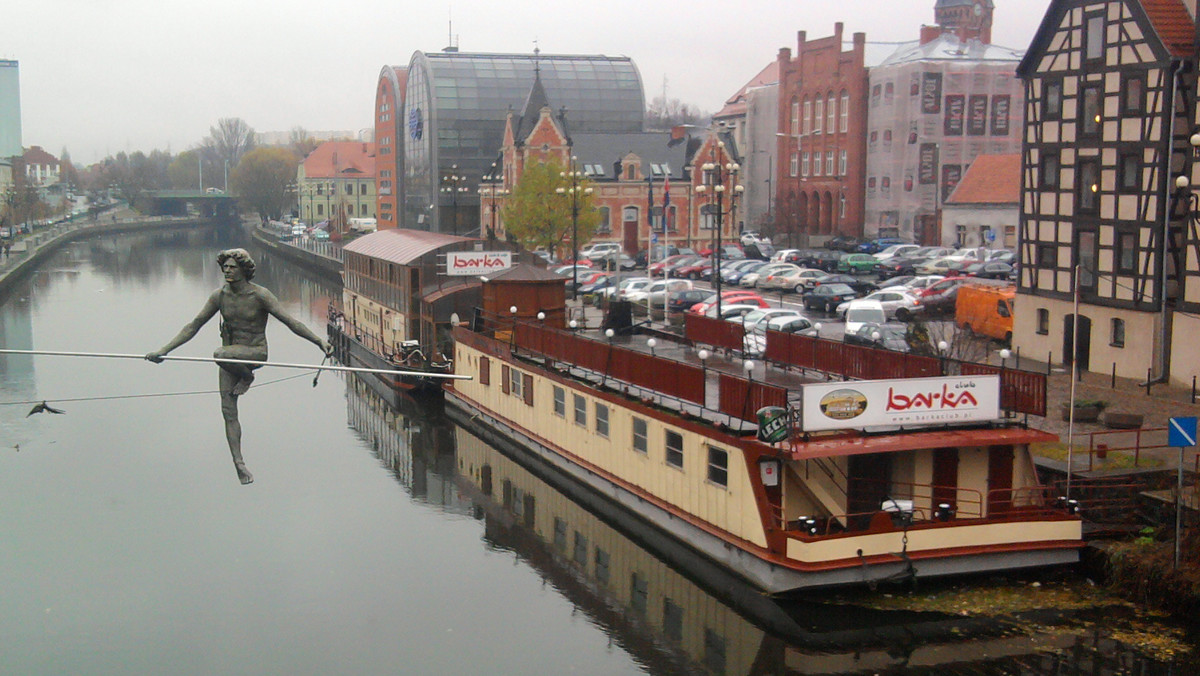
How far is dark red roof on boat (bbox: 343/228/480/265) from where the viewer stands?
42469 millimetres

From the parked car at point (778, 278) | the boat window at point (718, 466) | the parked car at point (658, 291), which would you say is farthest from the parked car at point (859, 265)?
the boat window at point (718, 466)

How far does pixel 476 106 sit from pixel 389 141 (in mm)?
18186

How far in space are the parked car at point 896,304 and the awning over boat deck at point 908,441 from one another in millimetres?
24220

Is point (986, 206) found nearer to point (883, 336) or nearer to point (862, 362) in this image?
point (883, 336)

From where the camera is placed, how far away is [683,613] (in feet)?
68.4

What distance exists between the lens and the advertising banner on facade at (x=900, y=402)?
1903cm

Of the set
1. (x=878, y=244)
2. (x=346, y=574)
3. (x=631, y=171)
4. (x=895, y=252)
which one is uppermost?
(x=631, y=171)

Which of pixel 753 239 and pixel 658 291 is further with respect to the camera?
pixel 753 239

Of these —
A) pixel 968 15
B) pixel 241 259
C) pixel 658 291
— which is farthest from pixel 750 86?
pixel 241 259

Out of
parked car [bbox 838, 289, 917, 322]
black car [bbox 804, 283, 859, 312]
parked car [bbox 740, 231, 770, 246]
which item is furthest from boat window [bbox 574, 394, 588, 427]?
parked car [bbox 740, 231, 770, 246]

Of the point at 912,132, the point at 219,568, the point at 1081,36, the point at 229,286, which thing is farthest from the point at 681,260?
the point at 229,286

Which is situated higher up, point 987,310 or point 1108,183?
point 1108,183

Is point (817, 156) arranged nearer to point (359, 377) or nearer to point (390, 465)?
point (359, 377)

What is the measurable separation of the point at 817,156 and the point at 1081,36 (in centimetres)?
4888
